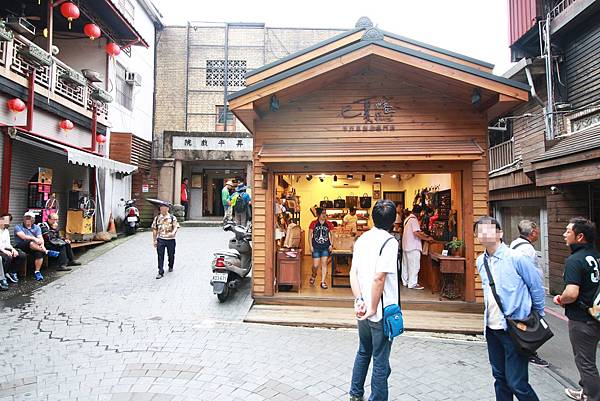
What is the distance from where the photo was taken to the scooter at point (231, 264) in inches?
282

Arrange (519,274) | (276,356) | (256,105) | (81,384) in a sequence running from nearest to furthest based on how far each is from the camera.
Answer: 1. (519,274)
2. (81,384)
3. (276,356)
4. (256,105)

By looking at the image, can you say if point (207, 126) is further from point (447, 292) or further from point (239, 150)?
point (447, 292)

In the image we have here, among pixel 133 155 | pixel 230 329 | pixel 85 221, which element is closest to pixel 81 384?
pixel 230 329

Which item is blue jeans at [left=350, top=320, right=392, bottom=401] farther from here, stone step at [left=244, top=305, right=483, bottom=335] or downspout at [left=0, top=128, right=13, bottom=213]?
downspout at [left=0, top=128, right=13, bottom=213]

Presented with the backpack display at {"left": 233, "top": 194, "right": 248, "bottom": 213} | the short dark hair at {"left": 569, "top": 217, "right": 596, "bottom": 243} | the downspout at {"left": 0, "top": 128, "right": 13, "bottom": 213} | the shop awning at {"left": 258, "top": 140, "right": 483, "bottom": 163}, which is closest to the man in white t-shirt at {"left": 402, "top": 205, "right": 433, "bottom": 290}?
the shop awning at {"left": 258, "top": 140, "right": 483, "bottom": 163}

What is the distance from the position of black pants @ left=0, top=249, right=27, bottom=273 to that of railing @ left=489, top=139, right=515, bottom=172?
14906mm

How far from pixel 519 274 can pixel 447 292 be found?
170 inches

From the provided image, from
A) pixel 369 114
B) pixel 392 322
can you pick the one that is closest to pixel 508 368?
pixel 392 322

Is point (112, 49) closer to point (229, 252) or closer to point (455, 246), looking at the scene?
point (229, 252)

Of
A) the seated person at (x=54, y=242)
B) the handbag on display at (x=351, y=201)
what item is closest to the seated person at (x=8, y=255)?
the seated person at (x=54, y=242)

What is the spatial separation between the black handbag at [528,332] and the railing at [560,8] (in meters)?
10.2

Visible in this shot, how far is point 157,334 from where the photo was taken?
5707mm

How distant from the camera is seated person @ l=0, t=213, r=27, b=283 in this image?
789 cm

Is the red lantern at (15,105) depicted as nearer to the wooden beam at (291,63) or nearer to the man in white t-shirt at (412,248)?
the wooden beam at (291,63)
